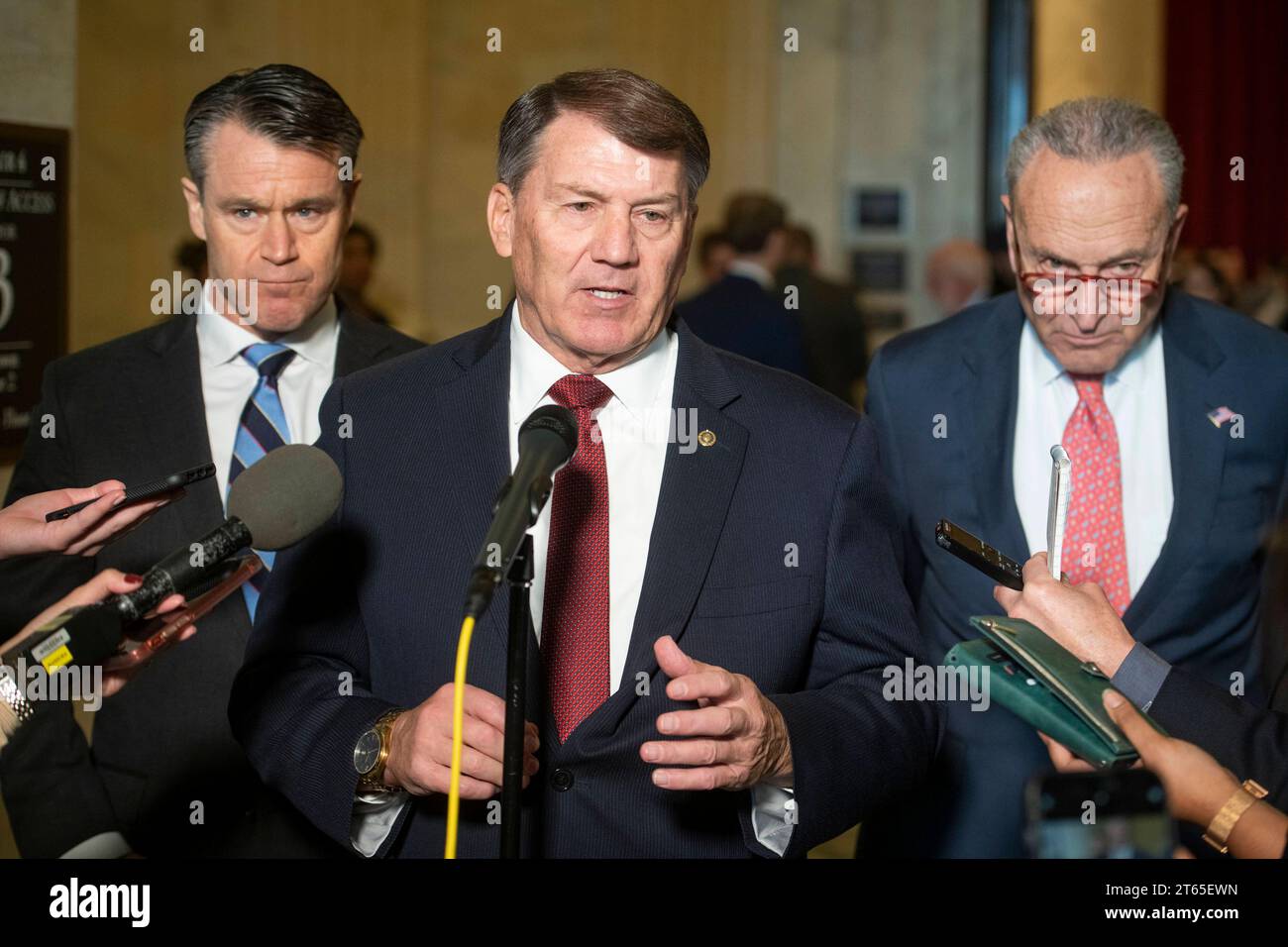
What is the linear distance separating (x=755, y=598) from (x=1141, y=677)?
564mm

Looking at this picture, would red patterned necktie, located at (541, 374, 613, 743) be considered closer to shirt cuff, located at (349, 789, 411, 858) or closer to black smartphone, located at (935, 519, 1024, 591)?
shirt cuff, located at (349, 789, 411, 858)

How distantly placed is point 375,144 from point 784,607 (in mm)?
6719

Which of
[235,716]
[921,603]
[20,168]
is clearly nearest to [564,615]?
[235,716]

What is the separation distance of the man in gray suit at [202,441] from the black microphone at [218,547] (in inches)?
25.6

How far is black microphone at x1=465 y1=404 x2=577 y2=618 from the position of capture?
1.38m

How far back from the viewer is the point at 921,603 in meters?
2.58

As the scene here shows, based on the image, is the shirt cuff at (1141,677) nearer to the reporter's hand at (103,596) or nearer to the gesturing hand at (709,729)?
the gesturing hand at (709,729)

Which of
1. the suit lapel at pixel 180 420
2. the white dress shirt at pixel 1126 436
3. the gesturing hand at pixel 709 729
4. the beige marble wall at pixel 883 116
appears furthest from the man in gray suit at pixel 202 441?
the beige marble wall at pixel 883 116

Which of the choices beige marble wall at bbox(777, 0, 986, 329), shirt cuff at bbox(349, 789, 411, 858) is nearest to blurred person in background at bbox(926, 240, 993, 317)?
beige marble wall at bbox(777, 0, 986, 329)

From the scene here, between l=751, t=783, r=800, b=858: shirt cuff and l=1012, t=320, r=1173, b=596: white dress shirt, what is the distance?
774 millimetres

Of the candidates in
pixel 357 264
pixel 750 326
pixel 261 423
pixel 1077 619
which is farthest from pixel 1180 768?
pixel 357 264

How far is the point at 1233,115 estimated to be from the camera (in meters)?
10.0

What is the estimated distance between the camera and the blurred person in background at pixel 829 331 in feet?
23.8

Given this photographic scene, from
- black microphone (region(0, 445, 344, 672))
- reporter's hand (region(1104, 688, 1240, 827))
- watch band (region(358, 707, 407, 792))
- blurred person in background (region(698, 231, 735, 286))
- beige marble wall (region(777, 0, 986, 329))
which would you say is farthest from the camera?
beige marble wall (region(777, 0, 986, 329))
